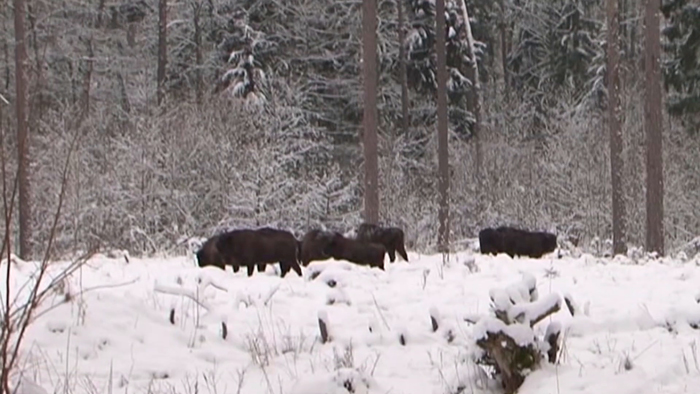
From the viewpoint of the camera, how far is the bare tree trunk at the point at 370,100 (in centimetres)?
1928

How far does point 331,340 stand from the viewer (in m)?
6.41

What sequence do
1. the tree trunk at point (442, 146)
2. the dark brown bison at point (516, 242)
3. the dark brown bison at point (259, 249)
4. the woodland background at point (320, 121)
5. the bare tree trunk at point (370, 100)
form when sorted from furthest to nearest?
the woodland background at point (320, 121)
the tree trunk at point (442, 146)
the bare tree trunk at point (370, 100)
the dark brown bison at point (516, 242)
the dark brown bison at point (259, 249)

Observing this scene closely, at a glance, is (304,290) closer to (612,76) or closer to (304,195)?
(612,76)

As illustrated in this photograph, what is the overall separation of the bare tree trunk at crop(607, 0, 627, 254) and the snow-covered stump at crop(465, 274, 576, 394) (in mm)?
13740

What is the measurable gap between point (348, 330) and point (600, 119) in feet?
80.0

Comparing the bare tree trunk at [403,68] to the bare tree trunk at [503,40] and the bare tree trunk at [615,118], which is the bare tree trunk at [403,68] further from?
the bare tree trunk at [615,118]

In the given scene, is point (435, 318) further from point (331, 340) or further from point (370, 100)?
point (370, 100)

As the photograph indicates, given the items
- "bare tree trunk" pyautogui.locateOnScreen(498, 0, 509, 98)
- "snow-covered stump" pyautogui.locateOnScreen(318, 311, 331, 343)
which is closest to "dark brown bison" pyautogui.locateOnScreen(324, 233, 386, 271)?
"snow-covered stump" pyautogui.locateOnScreen(318, 311, 331, 343)

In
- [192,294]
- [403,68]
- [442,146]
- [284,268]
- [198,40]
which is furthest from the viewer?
[198,40]

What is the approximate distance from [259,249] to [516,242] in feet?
19.3

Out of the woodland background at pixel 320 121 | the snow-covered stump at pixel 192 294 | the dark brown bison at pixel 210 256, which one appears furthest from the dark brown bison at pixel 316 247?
the woodland background at pixel 320 121

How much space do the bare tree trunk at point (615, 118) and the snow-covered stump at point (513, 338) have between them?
45.1 feet

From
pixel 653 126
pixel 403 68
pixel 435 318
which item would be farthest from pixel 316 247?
pixel 403 68

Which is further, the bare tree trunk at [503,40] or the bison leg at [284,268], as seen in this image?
the bare tree trunk at [503,40]
